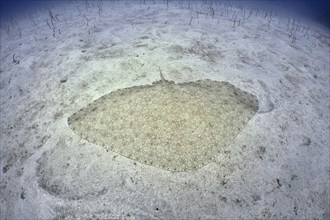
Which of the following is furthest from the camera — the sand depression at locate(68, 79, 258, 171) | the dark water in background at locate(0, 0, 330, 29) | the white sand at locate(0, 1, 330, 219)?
the dark water in background at locate(0, 0, 330, 29)

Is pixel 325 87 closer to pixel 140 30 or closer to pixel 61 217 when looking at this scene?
pixel 140 30

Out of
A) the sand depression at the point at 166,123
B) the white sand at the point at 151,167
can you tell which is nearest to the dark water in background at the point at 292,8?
the white sand at the point at 151,167

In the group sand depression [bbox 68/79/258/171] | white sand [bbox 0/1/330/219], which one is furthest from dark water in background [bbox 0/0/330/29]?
sand depression [bbox 68/79/258/171]

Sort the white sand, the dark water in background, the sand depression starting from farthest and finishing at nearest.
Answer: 1. the dark water in background
2. the white sand
3. the sand depression

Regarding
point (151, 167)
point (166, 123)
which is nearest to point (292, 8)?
point (166, 123)

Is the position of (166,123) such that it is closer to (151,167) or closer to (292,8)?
(151,167)

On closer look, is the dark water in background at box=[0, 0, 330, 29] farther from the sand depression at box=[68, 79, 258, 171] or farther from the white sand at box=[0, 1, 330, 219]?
the sand depression at box=[68, 79, 258, 171]
